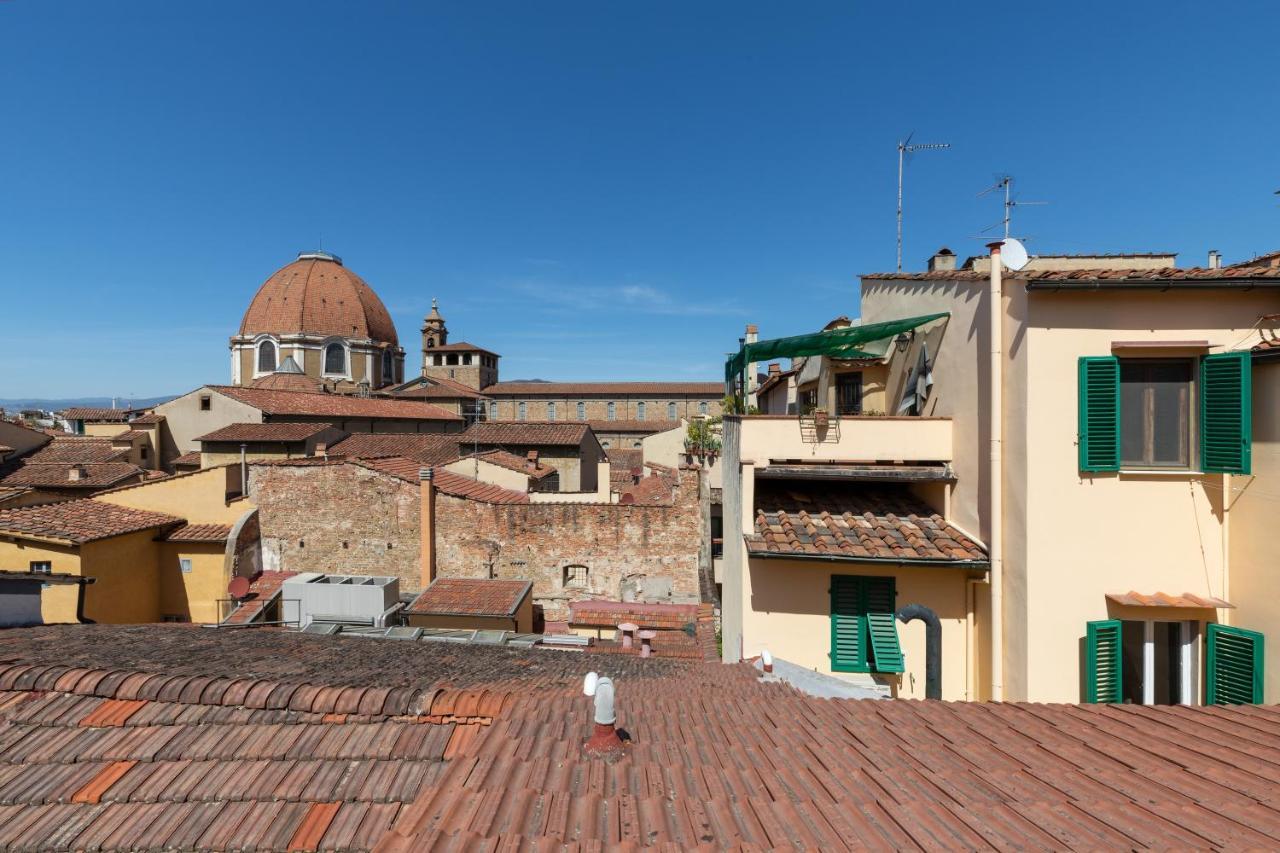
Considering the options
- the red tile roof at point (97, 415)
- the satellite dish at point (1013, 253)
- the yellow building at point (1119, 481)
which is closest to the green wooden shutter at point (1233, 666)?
the yellow building at point (1119, 481)

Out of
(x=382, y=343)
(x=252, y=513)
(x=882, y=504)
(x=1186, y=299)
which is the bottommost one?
(x=252, y=513)

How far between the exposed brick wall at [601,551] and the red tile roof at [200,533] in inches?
312

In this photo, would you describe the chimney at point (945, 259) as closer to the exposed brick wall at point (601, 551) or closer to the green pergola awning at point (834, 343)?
the green pergola awning at point (834, 343)

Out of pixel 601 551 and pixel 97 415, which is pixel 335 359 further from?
pixel 601 551

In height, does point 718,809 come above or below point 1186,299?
below

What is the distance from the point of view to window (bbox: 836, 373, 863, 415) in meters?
9.60

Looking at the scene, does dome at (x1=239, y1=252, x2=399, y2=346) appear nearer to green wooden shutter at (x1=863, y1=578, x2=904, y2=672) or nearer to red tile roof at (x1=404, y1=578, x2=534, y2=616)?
red tile roof at (x1=404, y1=578, x2=534, y2=616)

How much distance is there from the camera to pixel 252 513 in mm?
17562

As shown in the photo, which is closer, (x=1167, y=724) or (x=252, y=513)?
(x=1167, y=724)

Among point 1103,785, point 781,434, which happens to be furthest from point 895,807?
point 781,434

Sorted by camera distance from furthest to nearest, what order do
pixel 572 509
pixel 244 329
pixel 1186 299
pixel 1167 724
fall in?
pixel 244 329, pixel 572 509, pixel 1186 299, pixel 1167 724

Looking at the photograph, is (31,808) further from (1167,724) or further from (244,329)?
(244,329)

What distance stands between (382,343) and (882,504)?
59445mm

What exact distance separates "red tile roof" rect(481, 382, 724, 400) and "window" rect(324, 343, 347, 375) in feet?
47.4
